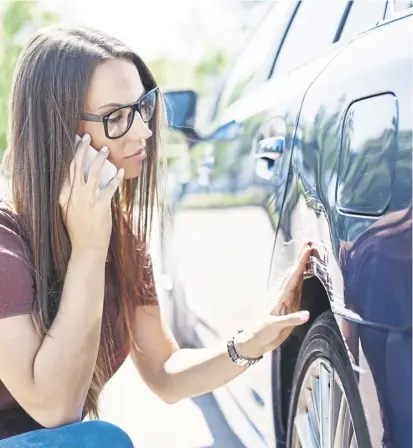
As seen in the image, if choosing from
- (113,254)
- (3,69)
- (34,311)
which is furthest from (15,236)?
(3,69)

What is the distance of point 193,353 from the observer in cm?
204

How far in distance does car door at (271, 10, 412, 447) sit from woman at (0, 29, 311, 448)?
0.23 meters

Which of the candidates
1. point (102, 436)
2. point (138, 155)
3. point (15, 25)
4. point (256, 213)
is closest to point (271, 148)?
point (256, 213)

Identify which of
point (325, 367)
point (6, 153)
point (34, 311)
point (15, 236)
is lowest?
point (325, 367)

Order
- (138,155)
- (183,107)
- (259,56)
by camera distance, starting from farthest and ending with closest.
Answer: (183,107), (259,56), (138,155)

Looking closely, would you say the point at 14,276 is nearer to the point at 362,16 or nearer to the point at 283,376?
the point at 283,376

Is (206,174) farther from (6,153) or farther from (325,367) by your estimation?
(325,367)

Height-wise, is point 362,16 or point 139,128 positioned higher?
point 362,16

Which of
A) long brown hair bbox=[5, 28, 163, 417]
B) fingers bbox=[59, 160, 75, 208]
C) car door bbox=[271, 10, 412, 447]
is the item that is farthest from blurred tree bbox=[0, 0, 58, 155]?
car door bbox=[271, 10, 412, 447]

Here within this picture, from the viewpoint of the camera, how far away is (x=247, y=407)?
88.7 inches

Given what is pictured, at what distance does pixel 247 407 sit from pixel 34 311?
0.81 meters

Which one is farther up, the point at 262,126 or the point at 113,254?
the point at 262,126

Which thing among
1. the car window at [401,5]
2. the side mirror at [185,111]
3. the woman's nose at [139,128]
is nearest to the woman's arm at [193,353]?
the woman's nose at [139,128]

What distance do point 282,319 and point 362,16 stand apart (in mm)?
740
